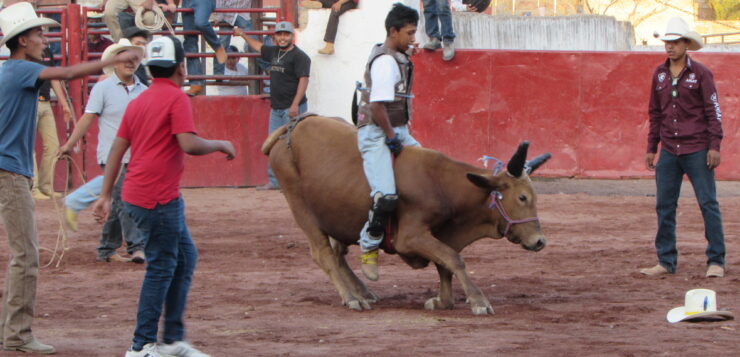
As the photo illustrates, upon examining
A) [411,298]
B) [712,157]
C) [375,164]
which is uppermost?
[375,164]

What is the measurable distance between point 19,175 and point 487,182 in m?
3.27

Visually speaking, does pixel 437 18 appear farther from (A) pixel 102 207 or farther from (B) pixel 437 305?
(A) pixel 102 207

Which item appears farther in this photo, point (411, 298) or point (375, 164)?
point (411, 298)

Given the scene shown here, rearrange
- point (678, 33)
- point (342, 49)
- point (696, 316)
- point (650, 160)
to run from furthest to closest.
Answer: point (342, 49) → point (650, 160) → point (678, 33) → point (696, 316)

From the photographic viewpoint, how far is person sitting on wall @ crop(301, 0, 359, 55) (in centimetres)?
1720

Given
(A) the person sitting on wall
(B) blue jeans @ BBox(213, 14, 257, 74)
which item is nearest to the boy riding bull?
(A) the person sitting on wall

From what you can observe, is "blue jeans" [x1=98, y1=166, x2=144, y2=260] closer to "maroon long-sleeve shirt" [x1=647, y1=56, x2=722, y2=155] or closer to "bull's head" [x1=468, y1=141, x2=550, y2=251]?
"bull's head" [x1=468, y1=141, x2=550, y2=251]

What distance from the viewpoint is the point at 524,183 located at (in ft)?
27.2

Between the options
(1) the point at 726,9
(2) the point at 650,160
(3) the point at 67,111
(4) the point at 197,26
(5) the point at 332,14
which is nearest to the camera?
(2) the point at 650,160

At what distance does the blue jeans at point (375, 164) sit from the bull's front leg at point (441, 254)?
205 millimetres

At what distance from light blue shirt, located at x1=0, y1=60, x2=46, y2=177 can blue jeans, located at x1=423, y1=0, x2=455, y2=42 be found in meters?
10.9

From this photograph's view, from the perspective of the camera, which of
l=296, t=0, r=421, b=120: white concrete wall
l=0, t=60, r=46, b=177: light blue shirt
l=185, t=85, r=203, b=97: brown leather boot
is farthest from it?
l=296, t=0, r=421, b=120: white concrete wall

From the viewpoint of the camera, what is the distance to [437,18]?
672 inches

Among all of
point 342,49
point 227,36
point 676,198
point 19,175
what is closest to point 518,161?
point 676,198
